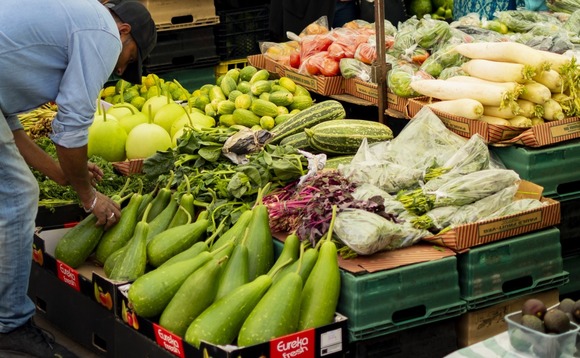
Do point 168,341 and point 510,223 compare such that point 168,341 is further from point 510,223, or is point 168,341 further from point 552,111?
point 552,111

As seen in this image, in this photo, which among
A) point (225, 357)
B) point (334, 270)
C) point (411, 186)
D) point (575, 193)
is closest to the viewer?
point (225, 357)

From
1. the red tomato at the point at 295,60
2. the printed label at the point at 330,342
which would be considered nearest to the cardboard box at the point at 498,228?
the printed label at the point at 330,342

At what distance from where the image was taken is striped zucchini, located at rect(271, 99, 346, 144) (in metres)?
5.12

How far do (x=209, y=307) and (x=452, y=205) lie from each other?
3.87ft

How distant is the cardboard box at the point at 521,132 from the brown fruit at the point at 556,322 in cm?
196

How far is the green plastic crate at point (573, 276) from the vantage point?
4793mm

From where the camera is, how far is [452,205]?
13.9 ft

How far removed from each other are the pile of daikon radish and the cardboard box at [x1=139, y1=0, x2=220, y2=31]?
295 cm

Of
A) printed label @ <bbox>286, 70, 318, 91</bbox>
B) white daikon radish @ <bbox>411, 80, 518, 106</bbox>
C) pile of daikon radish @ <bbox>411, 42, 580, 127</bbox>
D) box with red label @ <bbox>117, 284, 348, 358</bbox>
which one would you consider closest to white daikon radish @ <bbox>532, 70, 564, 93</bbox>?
pile of daikon radish @ <bbox>411, 42, 580, 127</bbox>

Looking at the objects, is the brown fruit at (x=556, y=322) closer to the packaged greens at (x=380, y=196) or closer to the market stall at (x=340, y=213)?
the market stall at (x=340, y=213)

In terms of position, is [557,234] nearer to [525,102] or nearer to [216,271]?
[525,102]

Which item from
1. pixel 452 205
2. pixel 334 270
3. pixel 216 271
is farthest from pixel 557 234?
pixel 216 271

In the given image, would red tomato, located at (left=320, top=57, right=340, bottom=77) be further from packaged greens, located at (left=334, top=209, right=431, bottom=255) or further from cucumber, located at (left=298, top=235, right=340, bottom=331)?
cucumber, located at (left=298, top=235, right=340, bottom=331)

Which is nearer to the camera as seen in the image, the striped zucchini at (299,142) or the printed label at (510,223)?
the printed label at (510,223)
